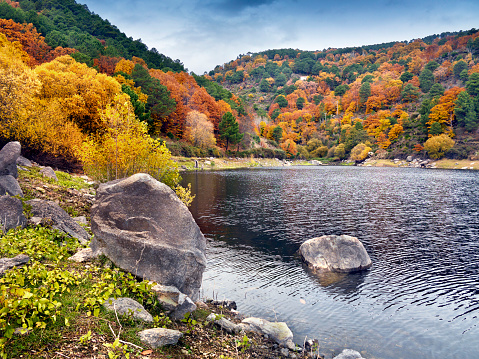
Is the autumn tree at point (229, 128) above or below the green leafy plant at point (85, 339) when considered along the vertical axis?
above

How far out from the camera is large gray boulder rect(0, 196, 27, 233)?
41.9 ft

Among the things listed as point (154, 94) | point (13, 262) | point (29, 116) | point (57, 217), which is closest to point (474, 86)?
point (154, 94)

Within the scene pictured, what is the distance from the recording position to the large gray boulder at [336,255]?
20.0 metres

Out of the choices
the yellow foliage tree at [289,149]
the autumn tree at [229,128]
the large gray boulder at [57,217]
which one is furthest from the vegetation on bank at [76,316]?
the yellow foliage tree at [289,149]

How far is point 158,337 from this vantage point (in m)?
7.83

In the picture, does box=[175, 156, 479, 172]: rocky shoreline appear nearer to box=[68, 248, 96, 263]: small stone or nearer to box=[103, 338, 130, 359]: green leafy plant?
box=[68, 248, 96, 263]: small stone

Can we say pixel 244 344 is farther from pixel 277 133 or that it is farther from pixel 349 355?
pixel 277 133

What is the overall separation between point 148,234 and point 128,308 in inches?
132

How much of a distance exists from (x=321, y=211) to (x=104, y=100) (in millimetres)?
40563

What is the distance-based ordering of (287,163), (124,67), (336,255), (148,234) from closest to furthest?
(148,234), (336,255), (124,67), (287,163)

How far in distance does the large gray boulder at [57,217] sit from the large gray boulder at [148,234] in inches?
158

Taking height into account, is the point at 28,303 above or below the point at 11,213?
below

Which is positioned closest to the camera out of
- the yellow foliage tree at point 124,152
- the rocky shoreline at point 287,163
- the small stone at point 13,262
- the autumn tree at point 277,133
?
the small stone at point 13,262

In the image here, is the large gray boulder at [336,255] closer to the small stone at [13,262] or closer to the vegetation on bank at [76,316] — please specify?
the vegetation on bank at [76,316]
